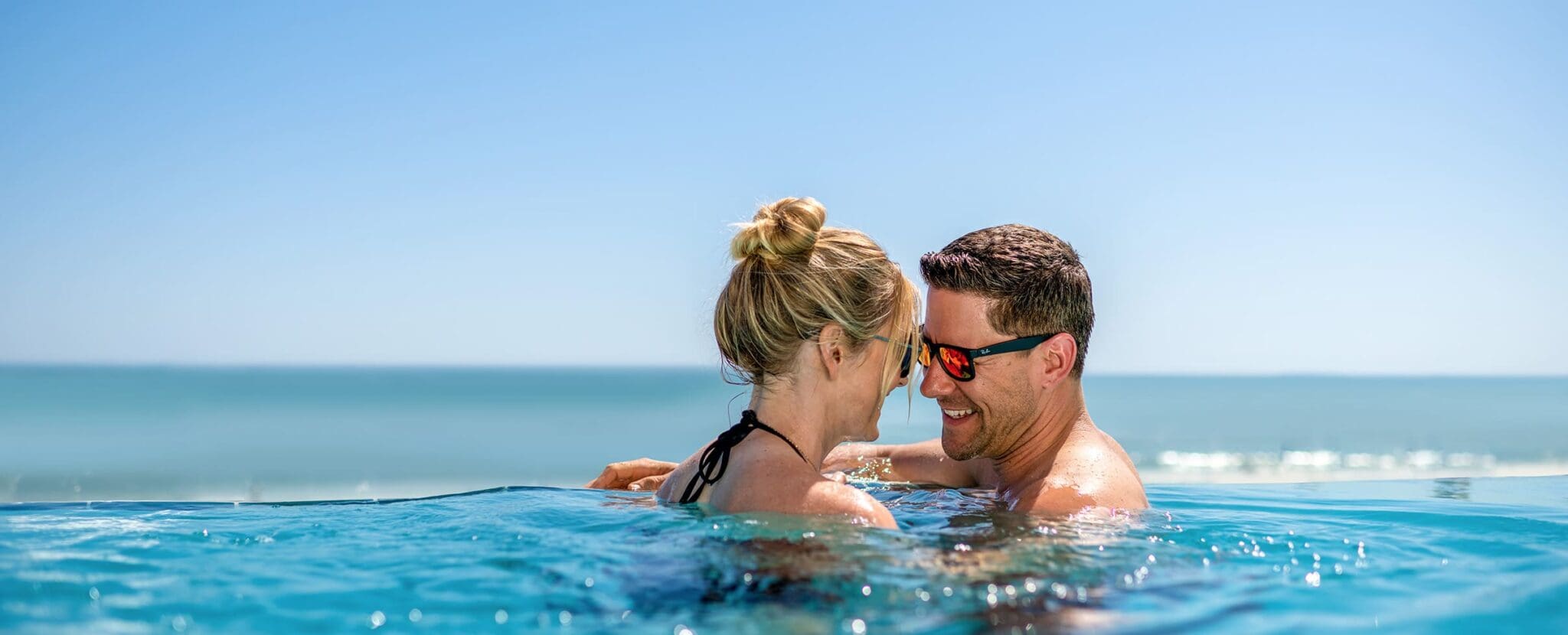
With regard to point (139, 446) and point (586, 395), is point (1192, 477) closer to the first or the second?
point (139, 446)

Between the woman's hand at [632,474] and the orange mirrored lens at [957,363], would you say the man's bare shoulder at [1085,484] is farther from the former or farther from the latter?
the woman's hand at [632,474]

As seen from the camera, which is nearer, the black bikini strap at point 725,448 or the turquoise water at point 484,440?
the black bikini strap at point 725,448

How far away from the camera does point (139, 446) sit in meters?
18.9

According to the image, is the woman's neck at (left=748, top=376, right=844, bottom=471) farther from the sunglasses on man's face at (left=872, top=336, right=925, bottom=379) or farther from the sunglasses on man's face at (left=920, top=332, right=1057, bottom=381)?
the sunglasses on man's face at (left=920, top=332, right=1057, bottom=381)

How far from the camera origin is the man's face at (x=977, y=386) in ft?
16.6

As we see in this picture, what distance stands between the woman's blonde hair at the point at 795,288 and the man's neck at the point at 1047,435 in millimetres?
1364

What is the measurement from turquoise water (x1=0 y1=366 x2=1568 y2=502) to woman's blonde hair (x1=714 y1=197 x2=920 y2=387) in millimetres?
703

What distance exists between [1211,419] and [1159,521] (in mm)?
27375

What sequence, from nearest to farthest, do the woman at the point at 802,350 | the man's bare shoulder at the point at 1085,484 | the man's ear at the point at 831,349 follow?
the woman at the point at 802,350
the man's ear at the point at 831,349
the man's bare shoulder at the point at 1085,484

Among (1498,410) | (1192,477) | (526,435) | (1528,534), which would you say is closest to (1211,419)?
(1498,410)

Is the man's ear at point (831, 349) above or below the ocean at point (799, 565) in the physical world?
above

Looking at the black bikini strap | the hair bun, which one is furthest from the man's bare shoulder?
the hair bun

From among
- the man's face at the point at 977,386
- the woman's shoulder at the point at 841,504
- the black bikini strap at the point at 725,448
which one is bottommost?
the woman's shoulder at the point at 841,504

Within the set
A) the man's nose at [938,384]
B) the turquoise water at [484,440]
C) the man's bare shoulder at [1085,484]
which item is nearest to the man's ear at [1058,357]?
the man's bare shoulder at [1085,484]
